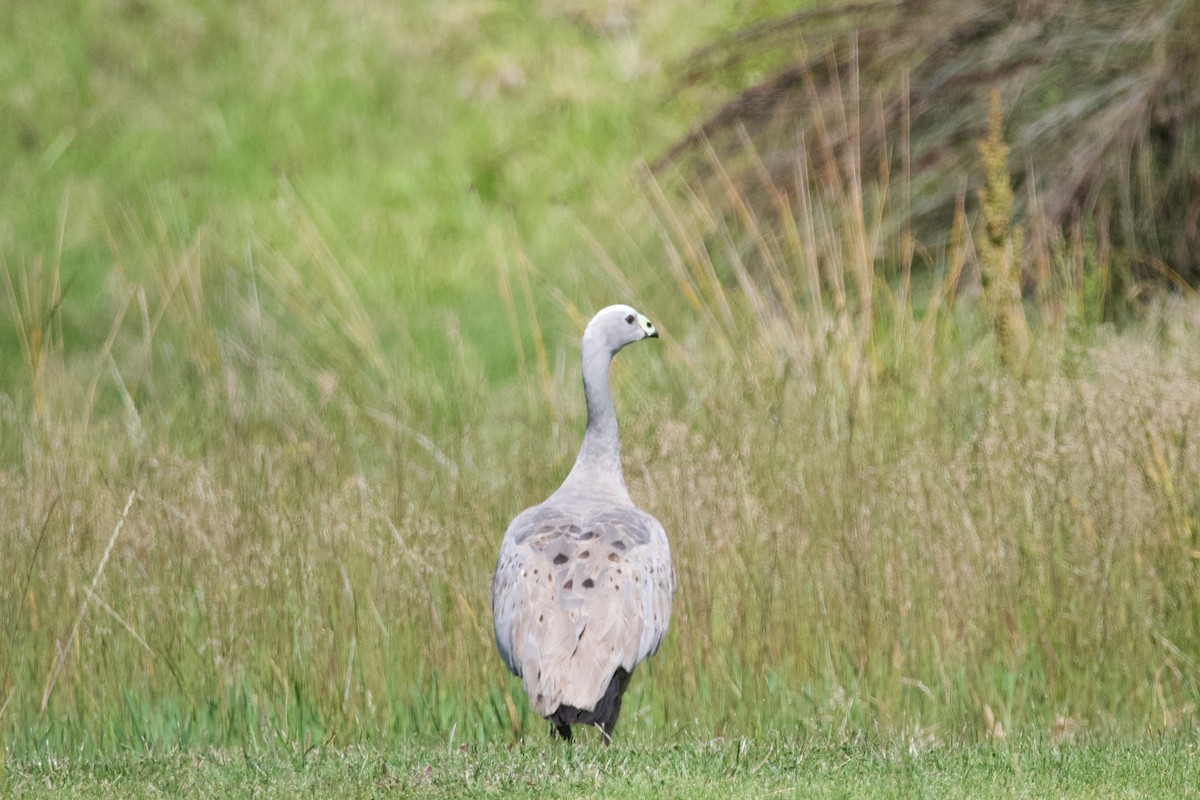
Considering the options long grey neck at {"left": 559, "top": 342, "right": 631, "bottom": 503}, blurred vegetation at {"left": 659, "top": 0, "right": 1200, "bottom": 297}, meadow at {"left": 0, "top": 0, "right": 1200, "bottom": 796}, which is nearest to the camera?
meadow at {"left": 0, "top": 0, "right": 1200, "bottom": 796}

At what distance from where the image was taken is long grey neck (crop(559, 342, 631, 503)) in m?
5.78

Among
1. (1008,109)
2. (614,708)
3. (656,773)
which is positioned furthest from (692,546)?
(1008,109)

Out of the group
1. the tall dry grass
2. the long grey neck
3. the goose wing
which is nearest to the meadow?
the tall dry grass

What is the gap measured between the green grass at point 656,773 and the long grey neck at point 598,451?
1.03 meters

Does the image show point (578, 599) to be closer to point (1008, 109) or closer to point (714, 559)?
point (714, 559)

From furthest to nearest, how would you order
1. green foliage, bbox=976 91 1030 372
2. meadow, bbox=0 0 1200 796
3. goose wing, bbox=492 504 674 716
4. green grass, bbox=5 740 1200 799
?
green foliage, bbox=976 91 1030 372
meadow, bbox=0 0 1200 796
goose wing, bbox=492 504 674 716
green grass, bbox=5 740 1200 799

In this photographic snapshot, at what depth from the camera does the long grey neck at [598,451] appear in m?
5.78

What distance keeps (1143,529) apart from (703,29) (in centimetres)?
1124

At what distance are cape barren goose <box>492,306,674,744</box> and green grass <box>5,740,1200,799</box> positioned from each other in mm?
216

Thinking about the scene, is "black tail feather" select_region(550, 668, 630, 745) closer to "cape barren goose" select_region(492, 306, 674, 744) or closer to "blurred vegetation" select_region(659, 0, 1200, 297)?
"cape barren goose" select_region(492, 306, 674, 744)

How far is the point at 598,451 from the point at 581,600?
0.80 meters

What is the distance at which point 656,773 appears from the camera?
15.1ft

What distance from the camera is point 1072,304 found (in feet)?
23.8

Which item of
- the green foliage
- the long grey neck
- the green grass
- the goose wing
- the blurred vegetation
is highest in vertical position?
the blurred vegetation
